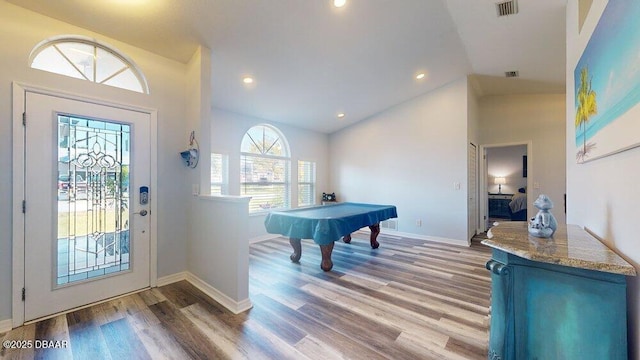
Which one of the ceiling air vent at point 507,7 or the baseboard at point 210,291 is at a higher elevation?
the ceiling air vent at point 507,7

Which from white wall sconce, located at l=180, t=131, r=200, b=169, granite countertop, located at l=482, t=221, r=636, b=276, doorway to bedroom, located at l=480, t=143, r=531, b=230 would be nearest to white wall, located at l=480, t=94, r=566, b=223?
doorway to bedroom, located at l=480, t=143, r=531, b=230

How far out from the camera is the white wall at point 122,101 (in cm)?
198

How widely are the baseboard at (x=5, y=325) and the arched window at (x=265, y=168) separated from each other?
3.10 metres

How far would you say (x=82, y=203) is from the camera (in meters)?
2.35

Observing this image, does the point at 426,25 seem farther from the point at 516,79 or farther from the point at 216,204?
the point at 216,204

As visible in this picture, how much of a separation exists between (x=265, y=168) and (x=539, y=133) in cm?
565

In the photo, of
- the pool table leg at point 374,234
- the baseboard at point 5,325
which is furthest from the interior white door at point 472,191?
the baseboard at point 5,325

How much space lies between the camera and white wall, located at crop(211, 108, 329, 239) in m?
4.41

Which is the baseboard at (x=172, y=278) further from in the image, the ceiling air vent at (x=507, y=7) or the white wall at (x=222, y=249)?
the ceiling air vent at (x=507, y=7)

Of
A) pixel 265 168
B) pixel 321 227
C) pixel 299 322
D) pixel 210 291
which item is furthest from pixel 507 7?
pixel 265 168

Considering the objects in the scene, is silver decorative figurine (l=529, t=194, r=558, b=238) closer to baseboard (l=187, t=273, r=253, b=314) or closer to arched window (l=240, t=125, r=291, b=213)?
baseboard (l=187, t=273, r=253, b=314)

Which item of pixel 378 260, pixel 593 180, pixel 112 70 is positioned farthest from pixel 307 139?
pixel 593 180

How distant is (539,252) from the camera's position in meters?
1.12

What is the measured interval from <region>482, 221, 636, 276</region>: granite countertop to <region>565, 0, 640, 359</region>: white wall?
7cm
